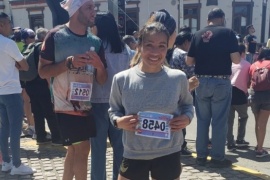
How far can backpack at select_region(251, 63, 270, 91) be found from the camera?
527cm

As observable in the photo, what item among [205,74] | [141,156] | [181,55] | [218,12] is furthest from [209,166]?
[141,156]

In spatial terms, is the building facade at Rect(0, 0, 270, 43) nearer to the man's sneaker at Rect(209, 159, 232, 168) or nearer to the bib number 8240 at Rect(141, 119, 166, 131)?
the man's sneaker at Rect(209, 159, 232, 168)

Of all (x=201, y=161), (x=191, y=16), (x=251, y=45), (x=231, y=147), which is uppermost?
(x=191, y=16)

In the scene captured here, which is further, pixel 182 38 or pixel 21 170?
pixel 182 38

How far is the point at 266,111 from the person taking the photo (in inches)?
210

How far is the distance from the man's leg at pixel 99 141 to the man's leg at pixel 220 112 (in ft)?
5.94

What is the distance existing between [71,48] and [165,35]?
0.91 metres

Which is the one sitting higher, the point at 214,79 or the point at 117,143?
the point at 214,79

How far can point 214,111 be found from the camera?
4.86 m

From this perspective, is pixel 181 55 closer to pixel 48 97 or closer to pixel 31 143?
pixel 48 97

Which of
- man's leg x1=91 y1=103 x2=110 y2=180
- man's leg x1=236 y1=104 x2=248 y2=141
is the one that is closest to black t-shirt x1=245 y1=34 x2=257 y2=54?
man's leg x1=236 y1=104 x2=248 y2=141

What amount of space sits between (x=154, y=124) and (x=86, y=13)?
1252 millimetres

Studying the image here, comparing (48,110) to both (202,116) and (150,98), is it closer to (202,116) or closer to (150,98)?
(202,116)

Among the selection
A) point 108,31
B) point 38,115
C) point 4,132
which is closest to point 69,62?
point 108,31
